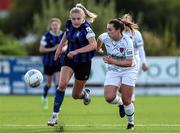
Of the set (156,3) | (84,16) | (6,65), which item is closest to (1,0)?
(156,3)

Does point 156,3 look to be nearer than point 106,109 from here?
No

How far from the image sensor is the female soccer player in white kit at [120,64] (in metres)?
13.9

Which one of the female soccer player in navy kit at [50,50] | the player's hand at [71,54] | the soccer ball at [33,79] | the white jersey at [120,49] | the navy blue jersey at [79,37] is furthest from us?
the female soccer player in navy kit at [50,50]

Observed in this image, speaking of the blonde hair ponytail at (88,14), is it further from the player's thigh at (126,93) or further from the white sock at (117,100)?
Answer: the player's thigh at (126,93)

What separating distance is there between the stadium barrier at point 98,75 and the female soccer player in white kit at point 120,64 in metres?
16.4

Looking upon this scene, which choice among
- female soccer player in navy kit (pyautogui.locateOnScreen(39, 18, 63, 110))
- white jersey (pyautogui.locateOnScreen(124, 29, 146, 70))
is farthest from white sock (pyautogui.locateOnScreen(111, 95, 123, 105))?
female soccer player in navy kit (pyautogui.locateOnScreen(39, 18, 63, 110))

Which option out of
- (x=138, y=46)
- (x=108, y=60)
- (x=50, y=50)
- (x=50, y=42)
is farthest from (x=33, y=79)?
(x=50, y=42)

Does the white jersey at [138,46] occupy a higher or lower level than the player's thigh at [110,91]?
higher

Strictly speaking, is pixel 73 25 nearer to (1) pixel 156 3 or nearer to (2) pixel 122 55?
(2) pixel 122 55

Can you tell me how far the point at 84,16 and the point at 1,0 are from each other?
71.8 m

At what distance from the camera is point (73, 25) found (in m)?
14.9

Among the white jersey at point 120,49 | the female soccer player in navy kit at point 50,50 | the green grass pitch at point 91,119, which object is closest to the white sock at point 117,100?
the green grass pitch at point 91,119

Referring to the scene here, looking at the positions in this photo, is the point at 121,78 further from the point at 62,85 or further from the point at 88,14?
the point at 88,14

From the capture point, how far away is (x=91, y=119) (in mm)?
17078
